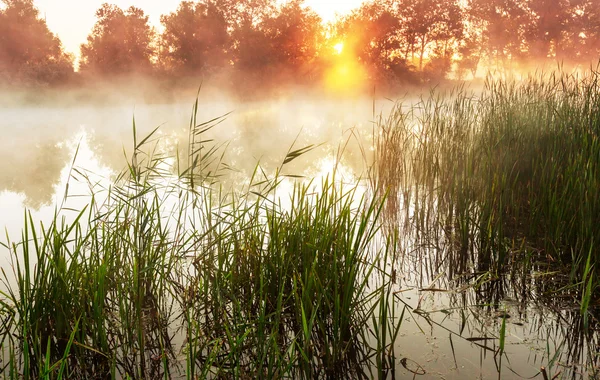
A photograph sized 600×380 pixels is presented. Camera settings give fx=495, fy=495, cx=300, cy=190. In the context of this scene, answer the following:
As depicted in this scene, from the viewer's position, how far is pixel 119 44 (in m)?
27.2

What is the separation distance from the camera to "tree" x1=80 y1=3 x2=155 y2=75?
26969 millimetres

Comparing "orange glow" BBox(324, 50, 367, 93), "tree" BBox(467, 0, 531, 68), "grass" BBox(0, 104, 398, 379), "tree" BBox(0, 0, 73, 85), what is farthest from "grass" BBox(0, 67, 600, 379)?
"tree" BBox(467, 0, 531, 68)

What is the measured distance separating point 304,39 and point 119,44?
1016 cm

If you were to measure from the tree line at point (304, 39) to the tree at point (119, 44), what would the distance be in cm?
5

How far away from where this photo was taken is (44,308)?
1726 millimetres

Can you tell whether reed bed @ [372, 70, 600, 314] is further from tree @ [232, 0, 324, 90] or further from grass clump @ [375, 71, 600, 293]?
tree @ [232, 0, 324, 90]

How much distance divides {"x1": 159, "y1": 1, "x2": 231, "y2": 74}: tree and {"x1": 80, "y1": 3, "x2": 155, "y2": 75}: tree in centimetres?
139

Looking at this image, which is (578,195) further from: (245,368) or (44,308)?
(44,308)

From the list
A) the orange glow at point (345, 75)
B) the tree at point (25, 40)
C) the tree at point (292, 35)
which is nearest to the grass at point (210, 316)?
the orange glow at point (345, 75)

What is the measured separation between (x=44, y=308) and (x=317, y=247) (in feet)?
3.25

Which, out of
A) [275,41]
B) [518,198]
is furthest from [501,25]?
[518,198]

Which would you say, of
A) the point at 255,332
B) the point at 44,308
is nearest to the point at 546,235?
the point at 255,332

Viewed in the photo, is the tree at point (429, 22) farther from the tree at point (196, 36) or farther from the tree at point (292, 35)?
the tree at point (196, 36)

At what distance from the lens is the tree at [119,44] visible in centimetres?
2697
